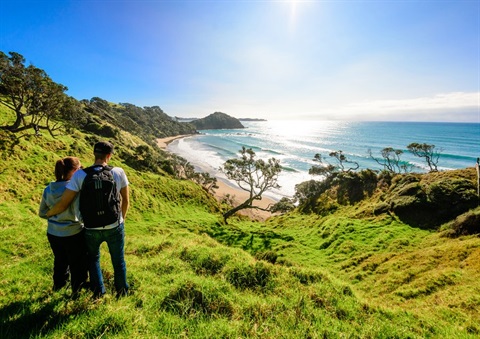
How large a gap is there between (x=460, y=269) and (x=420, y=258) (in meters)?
3.08

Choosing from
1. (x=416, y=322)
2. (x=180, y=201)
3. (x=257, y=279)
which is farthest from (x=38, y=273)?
(x=180, y=201)

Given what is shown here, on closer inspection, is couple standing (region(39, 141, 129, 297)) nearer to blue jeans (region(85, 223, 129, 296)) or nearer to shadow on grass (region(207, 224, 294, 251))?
blue jeans (region(85, 223, 129, 296))

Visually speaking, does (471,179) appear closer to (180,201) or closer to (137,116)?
(180,201)

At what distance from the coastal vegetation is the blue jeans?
0.28m

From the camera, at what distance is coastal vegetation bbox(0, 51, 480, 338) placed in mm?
4055

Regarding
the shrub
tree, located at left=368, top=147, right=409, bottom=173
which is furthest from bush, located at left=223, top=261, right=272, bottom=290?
tree, located at left=368, top=147, right=409, bottom=173

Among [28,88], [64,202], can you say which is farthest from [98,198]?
[28,88]

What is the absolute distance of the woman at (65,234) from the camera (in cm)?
439

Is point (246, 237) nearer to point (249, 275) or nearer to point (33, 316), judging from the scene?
point (249, 275)

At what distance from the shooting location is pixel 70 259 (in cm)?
453

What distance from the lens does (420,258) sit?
13047 mm

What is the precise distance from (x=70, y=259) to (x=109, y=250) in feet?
3.03

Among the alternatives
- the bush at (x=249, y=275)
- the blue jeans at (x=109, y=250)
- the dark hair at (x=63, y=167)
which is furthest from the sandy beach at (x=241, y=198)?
the dark hair at (x=63, y=167)

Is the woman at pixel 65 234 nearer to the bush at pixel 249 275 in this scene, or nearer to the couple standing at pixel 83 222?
the couple standing at pixel 83 222
